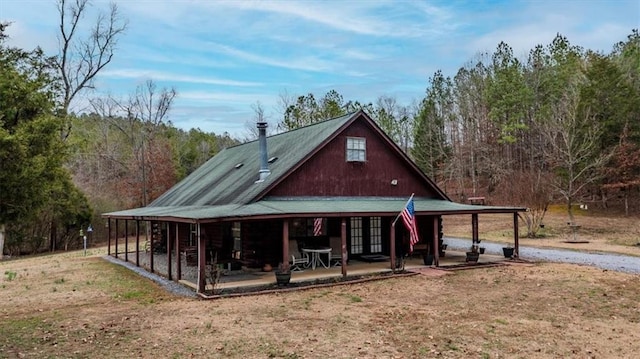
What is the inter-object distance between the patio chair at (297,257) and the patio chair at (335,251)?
0.92 meters

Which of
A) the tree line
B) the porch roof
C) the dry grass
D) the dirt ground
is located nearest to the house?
the porch roof

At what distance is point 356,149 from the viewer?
728 inches

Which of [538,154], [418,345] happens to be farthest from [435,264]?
[538,154]

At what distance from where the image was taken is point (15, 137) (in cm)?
898

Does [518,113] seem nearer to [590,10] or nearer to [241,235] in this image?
[590,10]

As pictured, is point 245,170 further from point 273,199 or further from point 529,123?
point 529,123

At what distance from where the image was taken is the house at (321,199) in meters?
16.0

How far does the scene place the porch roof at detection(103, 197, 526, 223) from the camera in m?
13.2

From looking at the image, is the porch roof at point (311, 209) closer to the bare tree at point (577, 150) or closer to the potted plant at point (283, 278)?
the potted plant at point (283, 278)

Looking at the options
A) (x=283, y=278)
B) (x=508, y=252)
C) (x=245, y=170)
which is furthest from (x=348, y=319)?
(x=245, y=170)

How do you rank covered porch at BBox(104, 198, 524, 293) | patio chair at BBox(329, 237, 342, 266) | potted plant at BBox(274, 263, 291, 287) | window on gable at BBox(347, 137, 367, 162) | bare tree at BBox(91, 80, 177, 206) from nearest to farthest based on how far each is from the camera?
potted plant at BBox(274, 263, 291, 287), covered porch at BBox(104, 198, 524, 293), patio chair at BBox(329, 237, 342, 266), window on gable at BBox(347, 137, 367, 162), bare tree at BBox(91, 80, 177, 206)

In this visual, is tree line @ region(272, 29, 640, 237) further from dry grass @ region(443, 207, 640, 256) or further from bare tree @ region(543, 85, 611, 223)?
dry grass @ region(443, 207, 640, 256)

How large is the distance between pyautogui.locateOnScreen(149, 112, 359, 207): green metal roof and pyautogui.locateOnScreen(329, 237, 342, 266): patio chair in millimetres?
3206

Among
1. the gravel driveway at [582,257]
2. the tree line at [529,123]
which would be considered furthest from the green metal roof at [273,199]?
the tree line at [529,123]
